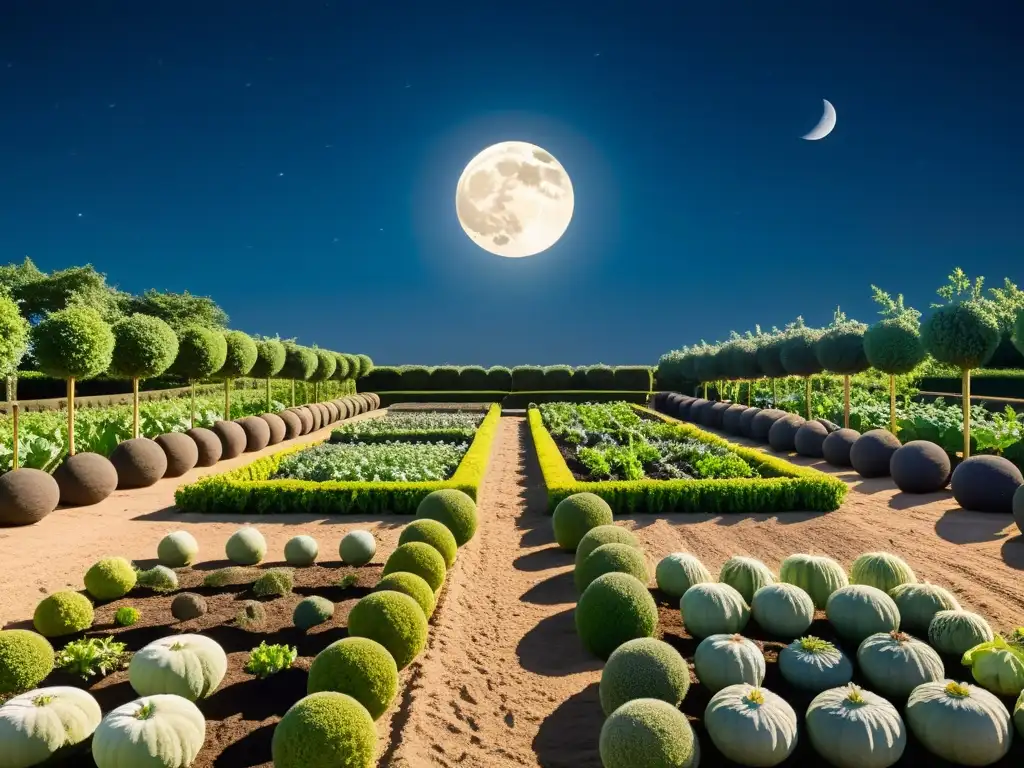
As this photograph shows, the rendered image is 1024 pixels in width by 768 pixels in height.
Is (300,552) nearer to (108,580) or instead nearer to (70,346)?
(108,580)

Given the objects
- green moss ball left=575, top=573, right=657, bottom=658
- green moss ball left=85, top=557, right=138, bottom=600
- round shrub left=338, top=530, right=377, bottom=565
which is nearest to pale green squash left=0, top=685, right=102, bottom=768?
green moss ball left=85, top=557, right=138, bottom=600

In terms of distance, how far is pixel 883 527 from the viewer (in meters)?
9.36

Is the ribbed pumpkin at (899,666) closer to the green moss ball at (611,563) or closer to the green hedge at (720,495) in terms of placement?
the green moss ball at (611,563)

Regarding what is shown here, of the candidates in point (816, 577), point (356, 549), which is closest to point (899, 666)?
point (816, 577)

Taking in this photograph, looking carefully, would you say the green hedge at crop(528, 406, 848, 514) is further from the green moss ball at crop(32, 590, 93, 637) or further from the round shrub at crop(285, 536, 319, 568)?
the green moss ball at crop(32, 590, 93, 637)

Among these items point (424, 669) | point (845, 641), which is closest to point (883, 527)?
point (845, 641)

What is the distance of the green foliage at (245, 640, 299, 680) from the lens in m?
4.86

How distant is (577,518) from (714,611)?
2.93 m

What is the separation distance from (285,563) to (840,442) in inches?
463

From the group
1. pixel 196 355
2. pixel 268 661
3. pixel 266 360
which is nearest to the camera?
pixel 268 661

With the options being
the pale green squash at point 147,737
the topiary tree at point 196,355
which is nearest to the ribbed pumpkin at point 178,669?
the pale green squash at point 147,737

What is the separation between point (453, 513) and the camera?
812 cm

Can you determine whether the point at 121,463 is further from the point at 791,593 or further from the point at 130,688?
the point at 791,593

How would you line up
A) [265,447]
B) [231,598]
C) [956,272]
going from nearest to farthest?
[231,598] < [265,447] < [956,272]
